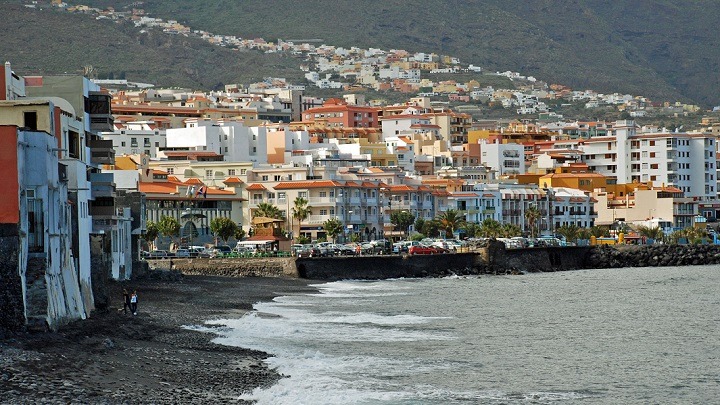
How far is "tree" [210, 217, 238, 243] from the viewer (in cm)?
12144

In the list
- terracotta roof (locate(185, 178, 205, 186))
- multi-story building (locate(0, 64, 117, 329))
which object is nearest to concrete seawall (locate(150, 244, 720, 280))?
terracotta roof (locate(185, 178, 205, 186))

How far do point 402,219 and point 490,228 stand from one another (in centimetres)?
913

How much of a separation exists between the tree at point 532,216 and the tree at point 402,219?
65.2ft

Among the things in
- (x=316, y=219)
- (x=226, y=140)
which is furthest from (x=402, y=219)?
(x=226, y=140)

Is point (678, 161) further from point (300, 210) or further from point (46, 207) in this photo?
point (46, 207)

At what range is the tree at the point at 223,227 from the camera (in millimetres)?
121438

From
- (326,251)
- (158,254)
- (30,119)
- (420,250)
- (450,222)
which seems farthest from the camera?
(450,222)

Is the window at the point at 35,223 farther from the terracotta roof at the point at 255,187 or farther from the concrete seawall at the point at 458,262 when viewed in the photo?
the terracotta roof at the point at 255,187

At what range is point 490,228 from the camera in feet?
477

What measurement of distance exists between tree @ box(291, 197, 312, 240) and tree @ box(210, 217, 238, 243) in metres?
9.40

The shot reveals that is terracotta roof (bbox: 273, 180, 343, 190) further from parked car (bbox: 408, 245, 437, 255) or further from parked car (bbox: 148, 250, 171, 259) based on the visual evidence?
parked car (bbox: 148, 250, 171, 259)

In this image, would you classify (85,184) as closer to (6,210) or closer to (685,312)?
(6,210)

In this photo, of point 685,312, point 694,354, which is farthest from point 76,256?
point 685,312

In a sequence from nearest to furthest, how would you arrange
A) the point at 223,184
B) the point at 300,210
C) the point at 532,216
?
the point at 300,210 → the point at 223,184 → the point at 532,216
